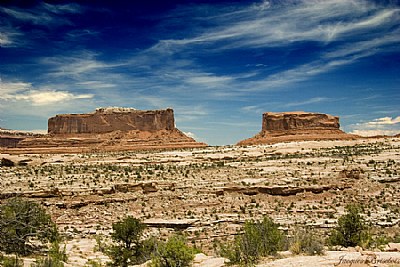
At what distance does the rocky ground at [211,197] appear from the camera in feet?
56.1

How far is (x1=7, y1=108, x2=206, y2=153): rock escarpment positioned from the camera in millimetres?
76312

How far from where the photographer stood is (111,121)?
87000mm

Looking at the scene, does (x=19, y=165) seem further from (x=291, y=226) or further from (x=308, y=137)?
(x=308, y=137)

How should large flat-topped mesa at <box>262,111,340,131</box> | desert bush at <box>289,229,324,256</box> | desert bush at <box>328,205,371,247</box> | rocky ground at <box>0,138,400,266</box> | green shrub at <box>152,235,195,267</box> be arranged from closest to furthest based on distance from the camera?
desert bush at <box>289,229,324,256</box>
green shrub at <box>152,235,195,267</box>
desert bush at <box>328,205,371,247</box>
rocky ground at <box>0,138,400,266</box>
large flat-topped mesa at <box>262,111,340,131</box>

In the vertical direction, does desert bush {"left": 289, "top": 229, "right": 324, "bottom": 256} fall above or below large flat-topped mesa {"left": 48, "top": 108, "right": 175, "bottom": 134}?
below

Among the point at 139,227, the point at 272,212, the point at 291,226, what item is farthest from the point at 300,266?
the point at 272,212

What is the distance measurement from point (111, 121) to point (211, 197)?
69.1 m

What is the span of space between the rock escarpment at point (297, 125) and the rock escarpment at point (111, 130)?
1598 centimetres

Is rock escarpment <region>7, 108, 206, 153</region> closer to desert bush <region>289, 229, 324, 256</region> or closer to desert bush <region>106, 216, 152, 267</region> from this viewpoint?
desert bush <region>106, 216, 152, 267</region>

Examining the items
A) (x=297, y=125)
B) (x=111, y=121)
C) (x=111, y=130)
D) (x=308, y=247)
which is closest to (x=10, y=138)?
(x=111, y=121)

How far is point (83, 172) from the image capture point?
1182 inches

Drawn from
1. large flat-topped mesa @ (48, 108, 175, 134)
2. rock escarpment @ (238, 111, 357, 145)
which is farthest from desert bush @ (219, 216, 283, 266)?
large flat-topped mesa @ (48, 108, 175, 134)

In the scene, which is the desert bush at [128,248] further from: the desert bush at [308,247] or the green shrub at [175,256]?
the desert bush at [308,247]

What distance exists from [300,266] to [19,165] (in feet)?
118
